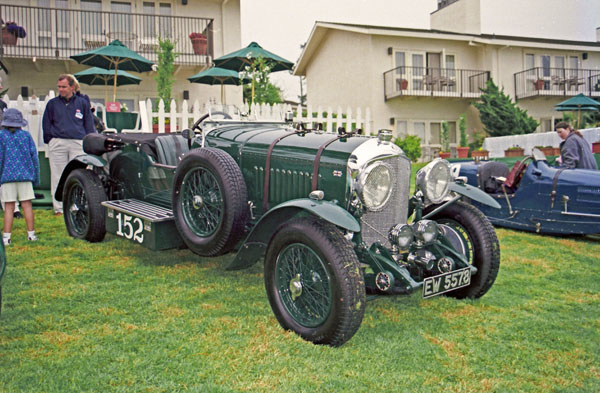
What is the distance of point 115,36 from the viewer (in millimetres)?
16469

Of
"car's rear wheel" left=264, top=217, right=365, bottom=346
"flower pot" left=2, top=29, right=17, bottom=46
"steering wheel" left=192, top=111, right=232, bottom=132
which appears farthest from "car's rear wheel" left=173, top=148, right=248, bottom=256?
"flower pot" left=2, top=29, right=17, bottom=46

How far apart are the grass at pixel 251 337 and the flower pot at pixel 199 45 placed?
13594mm

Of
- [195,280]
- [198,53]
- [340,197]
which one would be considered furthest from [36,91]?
[340,197]

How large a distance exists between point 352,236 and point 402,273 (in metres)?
0.38

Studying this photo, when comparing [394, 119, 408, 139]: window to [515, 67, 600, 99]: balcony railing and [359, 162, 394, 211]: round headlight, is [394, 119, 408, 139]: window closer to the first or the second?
[515, 67, 600, 99]: balcony railing

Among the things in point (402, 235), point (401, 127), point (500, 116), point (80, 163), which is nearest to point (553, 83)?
point (500, 116)

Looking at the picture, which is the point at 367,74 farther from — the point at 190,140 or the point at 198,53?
the point at 190,140

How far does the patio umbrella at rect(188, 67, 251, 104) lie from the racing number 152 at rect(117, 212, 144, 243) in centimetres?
812

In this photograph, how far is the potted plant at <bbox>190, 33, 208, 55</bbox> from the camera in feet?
55.8

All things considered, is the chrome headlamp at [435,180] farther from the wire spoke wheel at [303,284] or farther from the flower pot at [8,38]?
the flower pot at [8,38]

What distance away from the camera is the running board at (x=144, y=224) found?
425 cm

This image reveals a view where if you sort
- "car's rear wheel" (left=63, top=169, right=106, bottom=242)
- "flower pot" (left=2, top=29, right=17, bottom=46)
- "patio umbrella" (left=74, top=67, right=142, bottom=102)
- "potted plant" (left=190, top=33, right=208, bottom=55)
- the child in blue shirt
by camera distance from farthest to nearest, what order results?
"potted plant" (left=190, top=33, right=208, bottom=55)
"flower pot" (left=2, top=29, right=17, bottom=46)
"patio umbrella" (left=74, top=67, right=142, bottom=102)
the child in blue shirt
"car's rear wheel" (left=63, top=169, right=106, bottom=242)

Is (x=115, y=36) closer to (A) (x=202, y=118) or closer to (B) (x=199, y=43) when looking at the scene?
(B) (x=199, y=43)

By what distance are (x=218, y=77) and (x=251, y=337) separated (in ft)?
36.6
